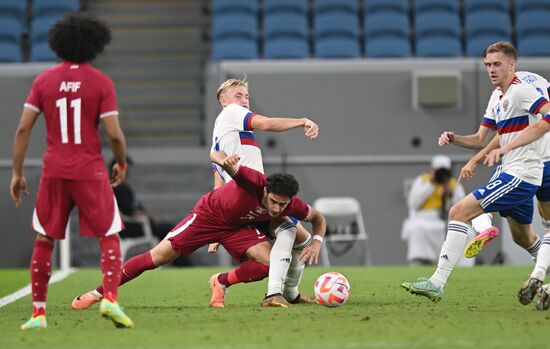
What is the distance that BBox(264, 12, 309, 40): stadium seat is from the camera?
57.0ft

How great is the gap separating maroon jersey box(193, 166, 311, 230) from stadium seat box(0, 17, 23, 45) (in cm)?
1071

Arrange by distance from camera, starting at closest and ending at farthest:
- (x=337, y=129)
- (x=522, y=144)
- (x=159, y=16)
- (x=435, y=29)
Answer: (x=522, y=144), (x=337, y=129), (x=435, y=29), (x=159, y=16)

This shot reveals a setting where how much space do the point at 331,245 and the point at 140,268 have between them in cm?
833

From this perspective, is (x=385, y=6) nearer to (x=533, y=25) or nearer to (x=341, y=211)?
(x=533, y=25)

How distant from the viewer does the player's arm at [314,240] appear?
7312 millimetres

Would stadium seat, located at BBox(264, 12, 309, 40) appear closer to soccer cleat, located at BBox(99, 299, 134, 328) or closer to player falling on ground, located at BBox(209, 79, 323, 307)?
A: player falling on ground, located at BBox(209, 79, 323, 307)

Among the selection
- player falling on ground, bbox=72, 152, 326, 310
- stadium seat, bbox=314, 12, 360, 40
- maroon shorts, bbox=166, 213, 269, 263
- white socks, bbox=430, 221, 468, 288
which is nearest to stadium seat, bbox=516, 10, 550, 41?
stadium seat, bbox=314, 12, 360, 40

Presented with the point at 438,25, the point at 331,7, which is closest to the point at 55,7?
the point at 331,7

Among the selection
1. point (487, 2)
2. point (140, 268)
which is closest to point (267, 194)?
point (140, 268)

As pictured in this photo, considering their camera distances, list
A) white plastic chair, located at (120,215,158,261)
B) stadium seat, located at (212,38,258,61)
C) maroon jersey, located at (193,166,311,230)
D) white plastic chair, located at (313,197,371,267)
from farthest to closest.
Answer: stadium seat, located at (212,38,258,61) < white plastic chair, located at (313,197,371,267) < white plastic chair, located at (120,215,158,261) < maroon jersey, located at (193,166,311,230)

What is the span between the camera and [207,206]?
7512 mm

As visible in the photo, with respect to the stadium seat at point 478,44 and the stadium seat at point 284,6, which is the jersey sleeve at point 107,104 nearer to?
the stadium seat at point 478,44

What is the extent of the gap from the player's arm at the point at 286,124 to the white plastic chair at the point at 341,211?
25.5ft

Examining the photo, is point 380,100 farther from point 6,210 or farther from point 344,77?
point 6,210
